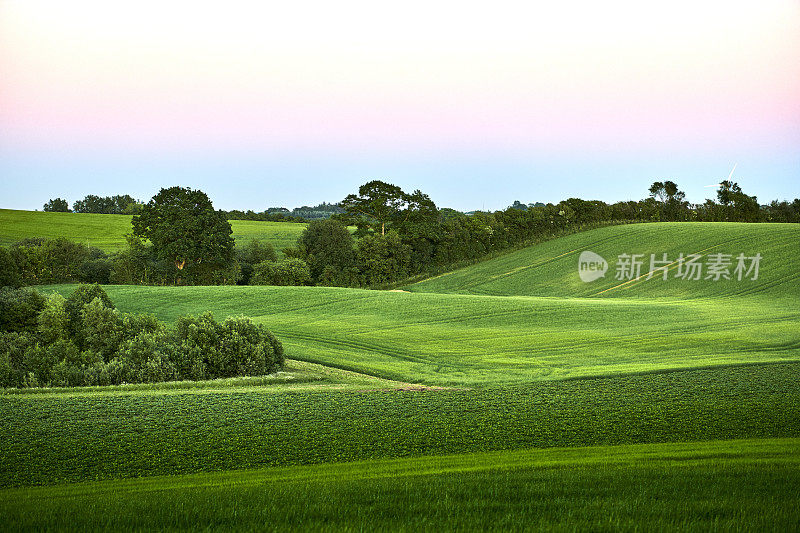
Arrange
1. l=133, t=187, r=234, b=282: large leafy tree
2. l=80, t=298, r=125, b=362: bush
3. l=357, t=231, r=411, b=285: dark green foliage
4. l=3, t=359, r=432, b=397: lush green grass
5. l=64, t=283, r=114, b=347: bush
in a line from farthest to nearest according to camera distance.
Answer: l=357, t=231, r=411, b=285: dark green foliage
l=133, t=187, r=234, b=282: large leafy tree
l=64, t=283, r=114, b=347: bush
l=80, t=298, r=125, b=362: bush
l=3, t=359, r=432, b=397: lush green grass

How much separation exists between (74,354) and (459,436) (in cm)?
1824

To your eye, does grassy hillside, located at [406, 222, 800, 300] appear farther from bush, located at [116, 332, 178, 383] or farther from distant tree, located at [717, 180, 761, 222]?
bush, located at [116, 332, 178, 383]

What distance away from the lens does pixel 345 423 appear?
52.4ft

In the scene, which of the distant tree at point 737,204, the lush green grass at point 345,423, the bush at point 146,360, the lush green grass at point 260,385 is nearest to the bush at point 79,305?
the bush at point 146,360

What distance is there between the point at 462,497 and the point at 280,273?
62.6 metres

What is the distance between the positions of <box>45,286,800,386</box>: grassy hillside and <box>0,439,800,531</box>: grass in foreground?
1359cm

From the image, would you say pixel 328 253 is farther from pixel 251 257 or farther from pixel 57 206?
pixel 57 206

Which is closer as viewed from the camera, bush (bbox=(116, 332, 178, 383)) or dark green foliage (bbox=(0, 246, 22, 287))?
bush (bbox=(116, 332, 178, 383))

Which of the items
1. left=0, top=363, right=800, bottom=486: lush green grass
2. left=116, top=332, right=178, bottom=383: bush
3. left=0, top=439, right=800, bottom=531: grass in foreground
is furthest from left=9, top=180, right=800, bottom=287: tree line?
left=0, top=439, right=800, bottom=531: grass in foreground

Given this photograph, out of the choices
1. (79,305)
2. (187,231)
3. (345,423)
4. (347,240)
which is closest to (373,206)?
(347,240)

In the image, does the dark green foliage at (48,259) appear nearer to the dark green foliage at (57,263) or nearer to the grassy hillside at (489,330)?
the dark green foliage at (57,263)

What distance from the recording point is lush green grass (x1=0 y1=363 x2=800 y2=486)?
12.9 metres

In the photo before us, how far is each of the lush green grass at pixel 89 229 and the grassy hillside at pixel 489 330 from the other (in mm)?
40591

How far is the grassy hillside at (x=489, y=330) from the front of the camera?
90.0 ft
